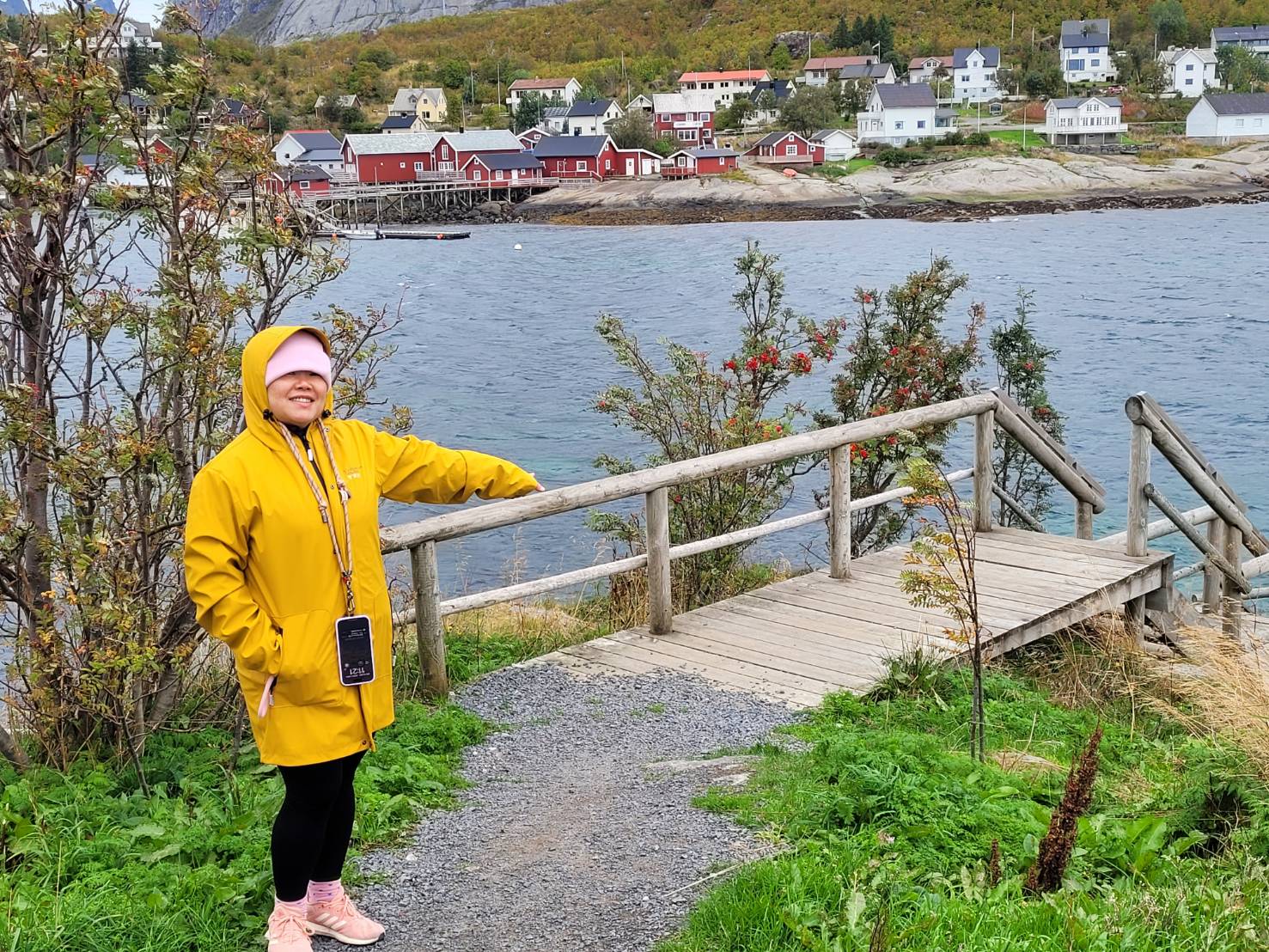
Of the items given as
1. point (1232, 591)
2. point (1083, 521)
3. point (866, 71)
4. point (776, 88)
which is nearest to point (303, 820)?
point (1083, 521)

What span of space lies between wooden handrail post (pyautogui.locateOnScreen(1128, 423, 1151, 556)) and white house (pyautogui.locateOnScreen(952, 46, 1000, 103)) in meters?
127

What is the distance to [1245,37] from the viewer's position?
137 m

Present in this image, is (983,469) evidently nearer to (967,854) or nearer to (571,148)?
(967,854)

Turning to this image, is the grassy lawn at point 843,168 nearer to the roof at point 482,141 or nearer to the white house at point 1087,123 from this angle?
the white house at point 1087,123

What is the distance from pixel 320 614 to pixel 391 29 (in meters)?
203

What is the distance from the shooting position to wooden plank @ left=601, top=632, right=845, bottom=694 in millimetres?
6230

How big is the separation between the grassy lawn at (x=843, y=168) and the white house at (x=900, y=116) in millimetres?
11191

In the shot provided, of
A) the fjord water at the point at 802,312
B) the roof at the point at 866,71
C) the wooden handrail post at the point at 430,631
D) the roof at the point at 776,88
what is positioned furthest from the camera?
the roof at the point at 866,71

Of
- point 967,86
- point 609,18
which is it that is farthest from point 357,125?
point 609,18

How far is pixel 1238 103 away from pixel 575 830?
10717 centimetres

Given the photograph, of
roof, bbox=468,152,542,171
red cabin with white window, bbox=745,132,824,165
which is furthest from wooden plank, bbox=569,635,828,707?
red cabin with white window, bbox=745,132,824,165

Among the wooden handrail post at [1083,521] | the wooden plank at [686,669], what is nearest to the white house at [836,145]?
the wooden handrail post at [1083,521]

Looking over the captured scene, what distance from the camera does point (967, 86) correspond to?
128 meters

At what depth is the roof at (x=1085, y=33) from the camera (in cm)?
13150
